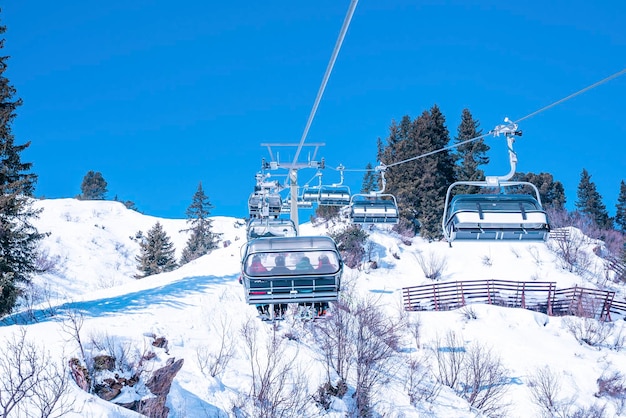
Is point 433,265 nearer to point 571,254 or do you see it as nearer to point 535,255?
point 535,255

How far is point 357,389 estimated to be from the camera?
72.7 feet

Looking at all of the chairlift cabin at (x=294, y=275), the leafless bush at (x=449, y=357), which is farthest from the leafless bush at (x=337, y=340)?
the chairlift cabin at (x=294, y=275)

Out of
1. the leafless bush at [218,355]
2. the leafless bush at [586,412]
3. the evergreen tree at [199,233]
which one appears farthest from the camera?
the evergreen tree at [199,233]

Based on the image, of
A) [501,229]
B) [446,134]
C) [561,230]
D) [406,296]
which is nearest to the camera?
[501,229]

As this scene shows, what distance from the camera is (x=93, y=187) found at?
4112 inches

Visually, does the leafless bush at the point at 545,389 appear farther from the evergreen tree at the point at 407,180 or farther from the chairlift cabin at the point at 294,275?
the evergreen tree at the point at 407,180

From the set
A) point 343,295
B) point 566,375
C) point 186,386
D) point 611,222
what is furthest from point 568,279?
point 611,222

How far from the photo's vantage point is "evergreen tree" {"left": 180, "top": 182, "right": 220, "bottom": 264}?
6350 cm

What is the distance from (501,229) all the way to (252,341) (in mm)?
15752

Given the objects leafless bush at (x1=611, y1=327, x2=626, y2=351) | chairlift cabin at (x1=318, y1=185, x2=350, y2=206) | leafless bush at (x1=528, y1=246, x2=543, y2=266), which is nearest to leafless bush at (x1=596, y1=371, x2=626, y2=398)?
leafless bush at (x1=611, y1=327, x2=626, y2=351)

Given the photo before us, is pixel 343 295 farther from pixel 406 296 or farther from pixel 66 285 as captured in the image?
pixel 66 285

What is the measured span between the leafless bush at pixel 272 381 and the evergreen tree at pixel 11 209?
9859 millimetres

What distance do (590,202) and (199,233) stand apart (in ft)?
194

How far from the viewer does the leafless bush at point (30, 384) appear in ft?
42.3
